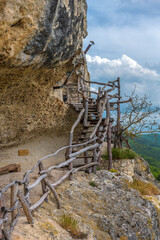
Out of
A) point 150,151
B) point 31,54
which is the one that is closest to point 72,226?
point 31,54

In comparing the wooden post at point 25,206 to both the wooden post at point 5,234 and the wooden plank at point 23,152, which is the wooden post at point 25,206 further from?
the wooden plank at point 23,152

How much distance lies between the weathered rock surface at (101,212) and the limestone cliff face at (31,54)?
3.54 m

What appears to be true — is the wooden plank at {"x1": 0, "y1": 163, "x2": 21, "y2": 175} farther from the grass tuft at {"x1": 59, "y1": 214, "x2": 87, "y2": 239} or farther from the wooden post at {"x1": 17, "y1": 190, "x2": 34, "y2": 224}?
the wooden post at {"x1": 17, "y1": 190, "x2": 34, "y2": 224}

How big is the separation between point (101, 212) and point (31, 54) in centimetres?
426

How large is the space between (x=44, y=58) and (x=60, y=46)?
0.58 metres

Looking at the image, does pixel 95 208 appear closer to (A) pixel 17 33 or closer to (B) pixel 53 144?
(A) pixel 17 33

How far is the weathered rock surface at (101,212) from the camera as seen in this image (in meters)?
3.65

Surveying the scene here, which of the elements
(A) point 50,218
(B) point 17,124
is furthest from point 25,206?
(B) point 17,124

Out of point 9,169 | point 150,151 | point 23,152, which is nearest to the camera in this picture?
point 9,169

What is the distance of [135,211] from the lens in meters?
5.03

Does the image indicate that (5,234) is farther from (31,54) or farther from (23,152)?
(23,152)

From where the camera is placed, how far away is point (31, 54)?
16.7 ft

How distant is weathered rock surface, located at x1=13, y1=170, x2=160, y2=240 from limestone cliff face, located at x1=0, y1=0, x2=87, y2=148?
3.54 metres

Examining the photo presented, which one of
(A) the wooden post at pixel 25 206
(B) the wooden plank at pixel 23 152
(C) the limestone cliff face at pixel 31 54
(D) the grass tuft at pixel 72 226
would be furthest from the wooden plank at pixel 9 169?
(A) the wooden post at pixel 25 206
